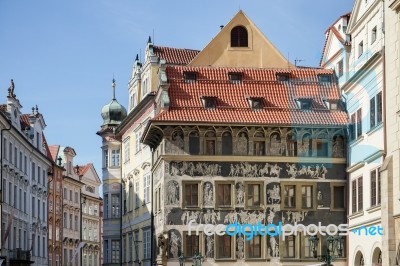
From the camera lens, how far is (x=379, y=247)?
4288 cm

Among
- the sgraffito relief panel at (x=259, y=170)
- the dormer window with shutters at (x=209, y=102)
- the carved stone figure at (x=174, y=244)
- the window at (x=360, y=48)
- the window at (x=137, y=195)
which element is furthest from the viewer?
the window at (x=137, y=195)

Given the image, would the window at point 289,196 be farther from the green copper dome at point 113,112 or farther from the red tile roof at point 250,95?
the green copper dome at point 113,112

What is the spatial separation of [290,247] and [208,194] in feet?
15.5

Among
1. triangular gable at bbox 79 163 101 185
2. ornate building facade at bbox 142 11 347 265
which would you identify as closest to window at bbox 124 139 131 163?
ornate building facade at bbox 142 11 347 265

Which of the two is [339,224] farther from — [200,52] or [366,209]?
[200,52]

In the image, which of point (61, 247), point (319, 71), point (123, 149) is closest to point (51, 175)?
point (61, 247)

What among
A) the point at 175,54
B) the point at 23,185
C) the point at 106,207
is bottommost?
the point at 106,207

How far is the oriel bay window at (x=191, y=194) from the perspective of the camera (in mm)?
49969

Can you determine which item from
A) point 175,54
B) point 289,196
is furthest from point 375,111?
point 175,54

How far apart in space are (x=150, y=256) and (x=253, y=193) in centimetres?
912

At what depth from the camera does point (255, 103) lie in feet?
168

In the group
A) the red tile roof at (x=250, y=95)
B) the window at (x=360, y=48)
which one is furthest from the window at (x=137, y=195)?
the window at (x=360, y=48)

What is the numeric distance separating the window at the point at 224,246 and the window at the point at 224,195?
1.57m

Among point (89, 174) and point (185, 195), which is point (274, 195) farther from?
point (89, 174)
